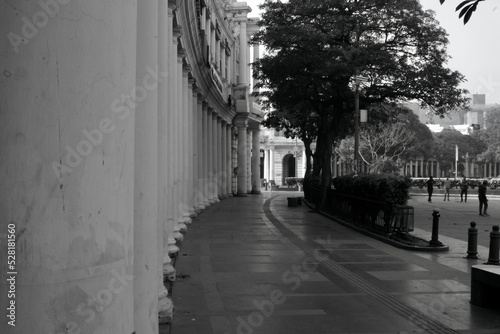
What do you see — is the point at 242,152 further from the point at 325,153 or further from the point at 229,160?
the point at 325,153

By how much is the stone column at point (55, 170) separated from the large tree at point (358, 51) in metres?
20.4

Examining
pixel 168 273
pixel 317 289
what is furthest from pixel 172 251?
pixel 317 289

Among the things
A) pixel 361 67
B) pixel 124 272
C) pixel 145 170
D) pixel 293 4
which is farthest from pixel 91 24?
pixel 293 4

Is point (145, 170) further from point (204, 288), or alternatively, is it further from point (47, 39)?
point (204, 288)

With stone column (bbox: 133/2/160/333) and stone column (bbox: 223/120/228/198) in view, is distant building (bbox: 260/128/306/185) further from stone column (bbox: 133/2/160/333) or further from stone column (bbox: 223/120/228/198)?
stone column (bbox: 133/2/160/333)

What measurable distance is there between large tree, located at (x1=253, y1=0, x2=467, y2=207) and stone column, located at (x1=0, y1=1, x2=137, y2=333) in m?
20.4

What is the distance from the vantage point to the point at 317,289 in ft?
28.8

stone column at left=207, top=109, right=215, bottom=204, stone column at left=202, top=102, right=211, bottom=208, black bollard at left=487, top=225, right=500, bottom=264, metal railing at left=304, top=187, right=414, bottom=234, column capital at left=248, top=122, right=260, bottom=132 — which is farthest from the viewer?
column capital at left=248, top=122, right=260, bottom=132

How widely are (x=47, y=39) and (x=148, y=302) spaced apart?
8.17ft

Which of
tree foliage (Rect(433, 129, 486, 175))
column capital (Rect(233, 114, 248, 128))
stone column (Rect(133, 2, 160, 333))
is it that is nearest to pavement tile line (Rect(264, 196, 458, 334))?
stone column (Rect(133, 2, 160, 333))

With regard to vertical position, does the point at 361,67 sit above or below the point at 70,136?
above

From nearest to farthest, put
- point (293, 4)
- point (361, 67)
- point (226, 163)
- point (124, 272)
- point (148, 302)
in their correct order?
1. point (124, 272)
2. point (148, 302)
3. point (361, 67)
4. point (293, 4)
5. point (226, 163)

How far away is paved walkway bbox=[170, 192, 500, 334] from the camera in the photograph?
22.4 feet

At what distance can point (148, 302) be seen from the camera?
4516mm
